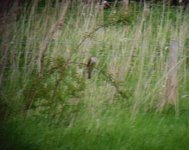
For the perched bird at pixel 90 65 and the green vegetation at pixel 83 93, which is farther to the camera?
the perched bird at pixel 90 65

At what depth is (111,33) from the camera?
6047 millimetres

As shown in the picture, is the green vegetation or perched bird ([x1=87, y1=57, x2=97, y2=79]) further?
perched bird ([x1=87, y1=57, x2=97, y2=79])

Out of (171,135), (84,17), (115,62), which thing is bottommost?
(171,135)

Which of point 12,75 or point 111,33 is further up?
point 111,33

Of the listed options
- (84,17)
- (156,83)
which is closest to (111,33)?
(84,17)

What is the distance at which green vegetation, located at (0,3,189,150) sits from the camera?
415 cm

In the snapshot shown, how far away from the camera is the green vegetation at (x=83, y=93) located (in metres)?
4.15

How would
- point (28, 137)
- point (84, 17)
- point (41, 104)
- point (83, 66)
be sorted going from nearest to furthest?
point (28, 137), point (41, 104), point (83, 66), point (84, 17)

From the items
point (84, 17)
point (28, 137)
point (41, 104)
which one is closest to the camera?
point (28, 137)

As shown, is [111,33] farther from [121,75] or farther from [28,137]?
[28,137]

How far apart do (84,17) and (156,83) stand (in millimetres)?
1500

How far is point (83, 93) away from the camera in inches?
182

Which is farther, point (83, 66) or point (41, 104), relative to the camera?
point (83, 66)

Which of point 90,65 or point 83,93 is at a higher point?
point 90,65
